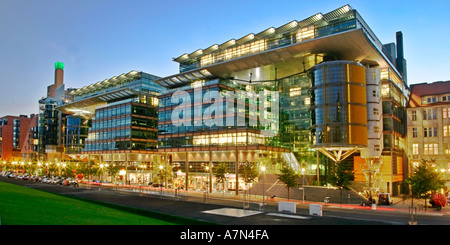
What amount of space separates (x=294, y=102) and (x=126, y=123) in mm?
57353

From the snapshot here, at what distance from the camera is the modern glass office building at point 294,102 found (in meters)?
65.6

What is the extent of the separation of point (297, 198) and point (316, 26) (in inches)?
1380

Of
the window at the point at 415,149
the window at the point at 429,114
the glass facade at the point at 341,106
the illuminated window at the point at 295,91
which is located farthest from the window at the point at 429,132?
the illuminated window at the point at 295,91

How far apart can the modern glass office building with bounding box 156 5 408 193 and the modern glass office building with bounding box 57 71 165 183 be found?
2002 cm

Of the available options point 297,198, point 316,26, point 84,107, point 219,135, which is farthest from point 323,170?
point 84,107

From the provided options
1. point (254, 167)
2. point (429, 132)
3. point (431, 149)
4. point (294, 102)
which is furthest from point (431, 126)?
point (254, 167)

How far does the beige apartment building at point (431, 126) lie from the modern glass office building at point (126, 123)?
67997 mm

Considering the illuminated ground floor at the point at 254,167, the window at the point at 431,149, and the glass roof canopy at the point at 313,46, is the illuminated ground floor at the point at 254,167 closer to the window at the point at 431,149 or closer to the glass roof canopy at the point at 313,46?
the window at the point at 431,149

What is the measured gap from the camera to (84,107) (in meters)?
151

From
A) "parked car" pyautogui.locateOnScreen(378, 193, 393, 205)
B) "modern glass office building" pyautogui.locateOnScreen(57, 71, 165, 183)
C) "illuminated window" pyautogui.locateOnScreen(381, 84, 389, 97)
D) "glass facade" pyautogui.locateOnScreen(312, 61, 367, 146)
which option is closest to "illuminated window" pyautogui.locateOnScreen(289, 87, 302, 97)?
"glass facade" pyautogui.locateOnScreen(312, 61, 367, 146)

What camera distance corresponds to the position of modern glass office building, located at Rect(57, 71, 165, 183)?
114m

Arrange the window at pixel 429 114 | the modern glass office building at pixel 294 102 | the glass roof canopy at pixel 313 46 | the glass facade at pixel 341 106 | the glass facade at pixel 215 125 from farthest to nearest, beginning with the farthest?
the glass facade at pixel 215 125 → the window at pixel 429 114 → the glass roof canopy at pixel 313 46 → the modern glass office building at pixel 294 102 → the glass facade at pixel 341 106

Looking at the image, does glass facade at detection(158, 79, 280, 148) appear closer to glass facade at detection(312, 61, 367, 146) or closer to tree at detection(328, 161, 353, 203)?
glass facade at detection(312, 61, 367, 146)

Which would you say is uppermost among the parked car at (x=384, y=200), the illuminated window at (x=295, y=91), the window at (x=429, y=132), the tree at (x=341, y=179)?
the illuminated window at (x=295, y=91)
